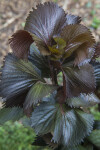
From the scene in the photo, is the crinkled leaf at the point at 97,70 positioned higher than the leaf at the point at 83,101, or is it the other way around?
the crinkled leaf at the point at 97,70

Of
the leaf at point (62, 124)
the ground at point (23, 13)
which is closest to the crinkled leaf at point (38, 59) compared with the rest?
the leaf at point (62, 124)

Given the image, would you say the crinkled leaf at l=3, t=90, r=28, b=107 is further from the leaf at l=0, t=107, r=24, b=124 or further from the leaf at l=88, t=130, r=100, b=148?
the leaf at l=88, t=130, r=100, b=148

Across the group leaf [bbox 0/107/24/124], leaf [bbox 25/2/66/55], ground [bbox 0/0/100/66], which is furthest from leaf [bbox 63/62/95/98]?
ground [bbox 0/0/100/66]

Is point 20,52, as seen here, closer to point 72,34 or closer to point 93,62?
point 72,34

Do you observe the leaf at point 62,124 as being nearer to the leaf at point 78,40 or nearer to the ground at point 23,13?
the leaf at point 78,40

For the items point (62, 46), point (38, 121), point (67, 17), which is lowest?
point (38, 121)

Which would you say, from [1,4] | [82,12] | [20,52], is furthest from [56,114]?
[1,4]
